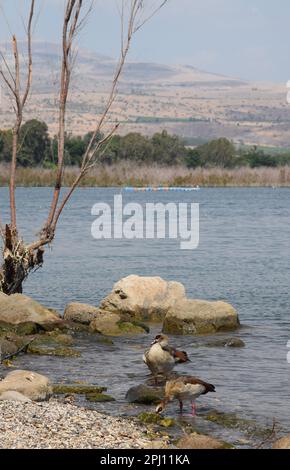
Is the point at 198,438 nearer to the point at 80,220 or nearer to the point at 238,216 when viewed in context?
the point at 80,220

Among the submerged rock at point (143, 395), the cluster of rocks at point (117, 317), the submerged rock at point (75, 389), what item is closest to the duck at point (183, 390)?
the submerged rock at point (143, 395)

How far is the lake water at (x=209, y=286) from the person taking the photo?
55.7 feet

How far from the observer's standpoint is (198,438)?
40.0 feet

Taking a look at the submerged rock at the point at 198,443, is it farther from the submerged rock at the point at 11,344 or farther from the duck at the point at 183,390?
the submerged rock at the point at 11,344

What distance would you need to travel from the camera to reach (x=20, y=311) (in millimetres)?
20812

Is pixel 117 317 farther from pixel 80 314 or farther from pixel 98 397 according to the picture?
pixel 98 397

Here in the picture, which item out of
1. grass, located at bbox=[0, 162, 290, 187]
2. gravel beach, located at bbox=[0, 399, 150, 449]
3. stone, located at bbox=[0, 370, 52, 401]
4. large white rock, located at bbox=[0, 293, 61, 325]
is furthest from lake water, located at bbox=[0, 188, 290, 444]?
grass, located at bbox=[0, 162, 290, 187]

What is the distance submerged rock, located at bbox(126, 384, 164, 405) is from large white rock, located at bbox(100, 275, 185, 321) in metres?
7.89

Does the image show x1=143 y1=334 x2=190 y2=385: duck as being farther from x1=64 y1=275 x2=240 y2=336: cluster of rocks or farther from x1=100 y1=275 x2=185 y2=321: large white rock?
x1=100 y1=275 x2=185 y2=321: large white rock

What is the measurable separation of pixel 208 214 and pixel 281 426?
172 ft

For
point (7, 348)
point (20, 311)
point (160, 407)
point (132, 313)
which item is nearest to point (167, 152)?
point (132, 313)

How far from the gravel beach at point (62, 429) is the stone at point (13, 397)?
154 mm

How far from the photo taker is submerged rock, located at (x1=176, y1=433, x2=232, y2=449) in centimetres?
1201

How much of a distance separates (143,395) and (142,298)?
844 cm
